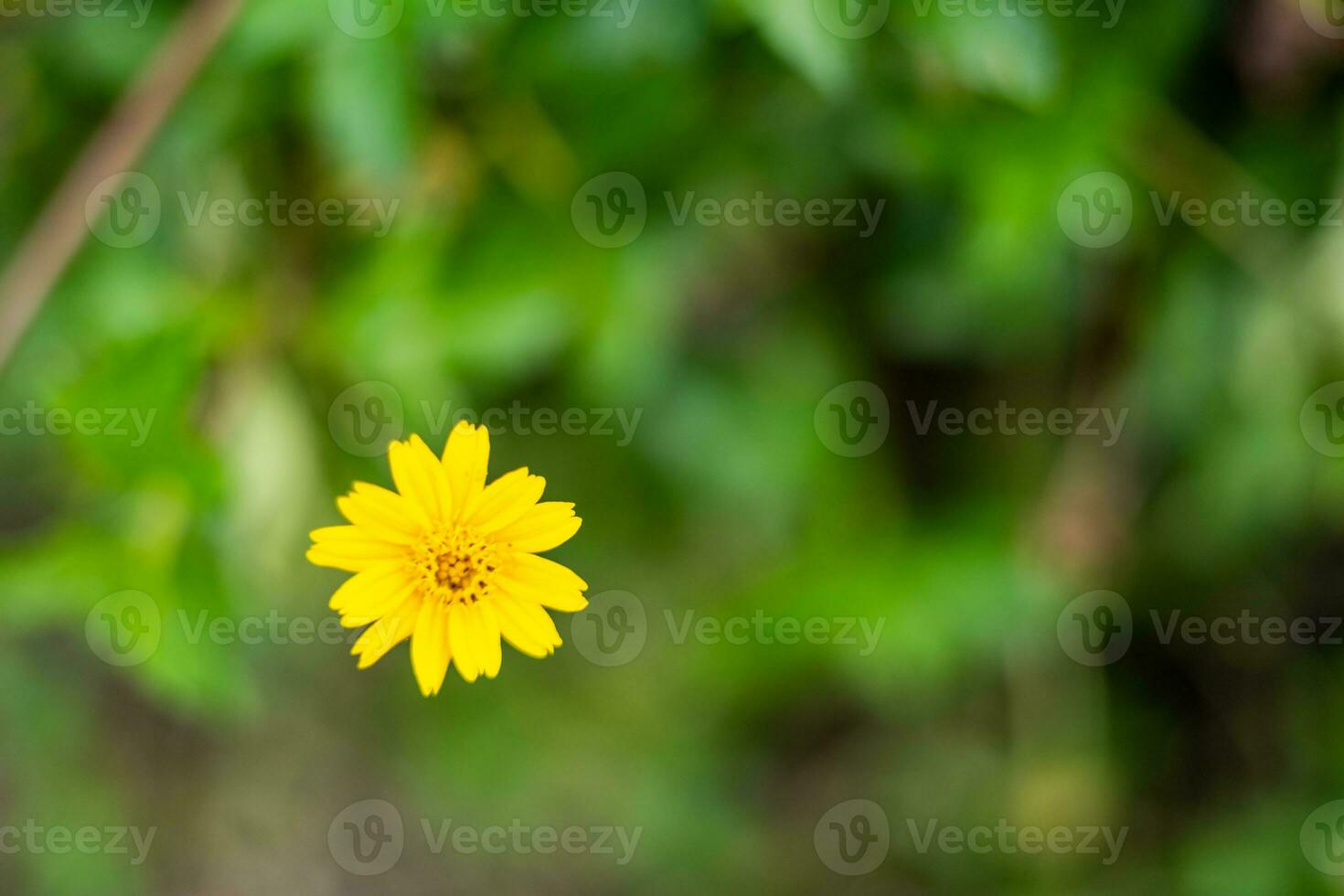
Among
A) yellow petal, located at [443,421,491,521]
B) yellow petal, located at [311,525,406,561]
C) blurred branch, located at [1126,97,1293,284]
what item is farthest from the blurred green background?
yellow petal, located at [443,421,491,521]

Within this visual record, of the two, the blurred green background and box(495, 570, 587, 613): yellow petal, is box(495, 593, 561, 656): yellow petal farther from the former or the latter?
the blurred green background

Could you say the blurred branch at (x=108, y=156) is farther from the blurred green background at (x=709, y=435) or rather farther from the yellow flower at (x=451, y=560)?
the yellow flower at (x=451, y=560)

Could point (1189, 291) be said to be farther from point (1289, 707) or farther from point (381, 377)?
point (381, 377)

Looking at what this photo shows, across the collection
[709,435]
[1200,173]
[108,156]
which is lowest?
[108,156]

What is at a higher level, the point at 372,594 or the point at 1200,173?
the point at 1200,173

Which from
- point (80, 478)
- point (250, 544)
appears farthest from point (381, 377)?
point (80, 478)

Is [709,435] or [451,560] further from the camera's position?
[709,435]

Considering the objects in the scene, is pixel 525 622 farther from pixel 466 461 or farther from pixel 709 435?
pixel 709 435

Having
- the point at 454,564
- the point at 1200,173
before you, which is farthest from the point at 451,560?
the point at 1200,173
